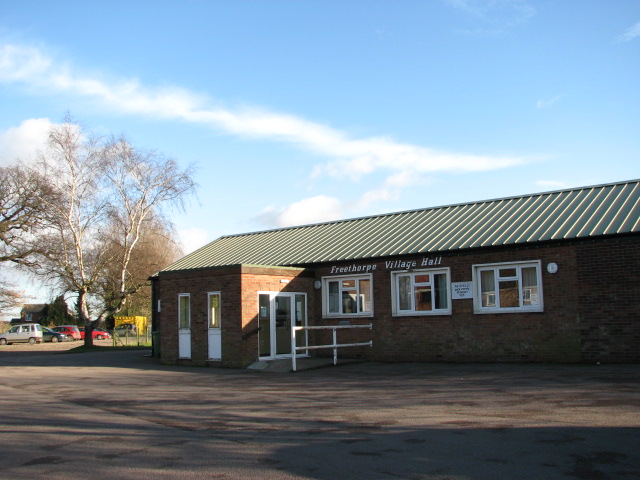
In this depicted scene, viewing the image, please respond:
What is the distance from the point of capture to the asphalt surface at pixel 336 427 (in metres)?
6.46

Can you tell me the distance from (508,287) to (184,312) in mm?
10176

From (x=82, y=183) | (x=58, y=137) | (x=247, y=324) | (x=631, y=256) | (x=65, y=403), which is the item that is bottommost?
(x=65, y=403)

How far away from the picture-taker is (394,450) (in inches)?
282

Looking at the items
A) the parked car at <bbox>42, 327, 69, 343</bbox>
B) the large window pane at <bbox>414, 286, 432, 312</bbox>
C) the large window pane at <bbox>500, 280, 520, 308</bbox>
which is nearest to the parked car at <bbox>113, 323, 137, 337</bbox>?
the parked car at <bbox>42, 327, 69, 343</bbox>

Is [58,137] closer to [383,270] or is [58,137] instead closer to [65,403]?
[383,270]

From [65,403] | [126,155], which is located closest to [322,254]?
[65,403]

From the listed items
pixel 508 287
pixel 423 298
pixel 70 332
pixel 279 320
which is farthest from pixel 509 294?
pixel 70 332

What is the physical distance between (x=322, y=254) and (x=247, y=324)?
4.44m

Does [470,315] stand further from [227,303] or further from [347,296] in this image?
[227,303]

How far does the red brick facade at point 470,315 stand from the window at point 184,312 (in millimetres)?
219

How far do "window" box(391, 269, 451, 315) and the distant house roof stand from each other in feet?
2.48

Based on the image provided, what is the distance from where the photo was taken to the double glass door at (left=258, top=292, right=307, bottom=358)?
19203 millimetres

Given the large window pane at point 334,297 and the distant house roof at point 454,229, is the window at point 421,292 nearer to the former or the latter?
the distant house roof at point 454,229

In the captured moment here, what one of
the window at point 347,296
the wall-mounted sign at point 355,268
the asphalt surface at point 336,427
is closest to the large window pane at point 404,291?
the wall-mounted sign at point 355,268
